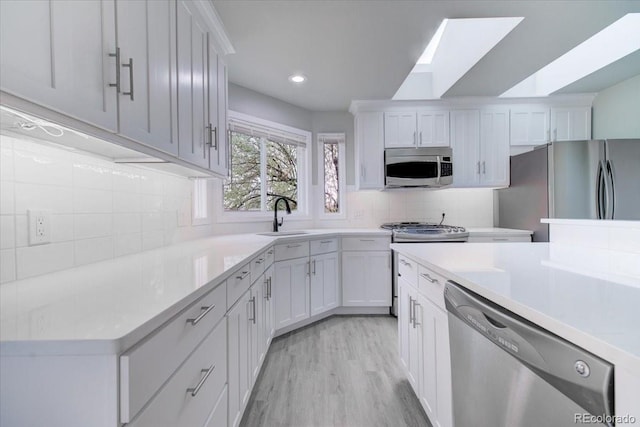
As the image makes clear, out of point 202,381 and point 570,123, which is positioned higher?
point 570,123

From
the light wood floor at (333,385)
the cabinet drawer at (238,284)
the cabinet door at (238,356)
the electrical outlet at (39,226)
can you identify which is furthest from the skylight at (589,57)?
the electrical outlet at (39,226)

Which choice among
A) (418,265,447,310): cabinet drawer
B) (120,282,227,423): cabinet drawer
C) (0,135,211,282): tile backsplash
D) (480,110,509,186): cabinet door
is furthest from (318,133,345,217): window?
(120,282,227,423): cabinet drawer

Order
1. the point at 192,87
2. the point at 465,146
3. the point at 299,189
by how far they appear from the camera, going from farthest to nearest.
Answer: the point at 299,189 → the point at 465,146 → the point at 192,87

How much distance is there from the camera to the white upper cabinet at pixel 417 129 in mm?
3387

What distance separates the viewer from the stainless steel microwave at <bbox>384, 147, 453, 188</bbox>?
3.26 meters

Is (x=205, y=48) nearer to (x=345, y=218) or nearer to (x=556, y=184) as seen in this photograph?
(x=345, y=218)

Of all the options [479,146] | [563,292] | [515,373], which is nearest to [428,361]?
[515,373]

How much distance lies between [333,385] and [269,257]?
100 cm

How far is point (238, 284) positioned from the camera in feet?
4.69

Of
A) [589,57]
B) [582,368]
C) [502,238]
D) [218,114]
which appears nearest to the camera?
[582,368]

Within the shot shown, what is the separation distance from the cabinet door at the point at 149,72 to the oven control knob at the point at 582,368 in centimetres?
139

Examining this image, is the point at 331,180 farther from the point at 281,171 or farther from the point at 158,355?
the point at 158,355

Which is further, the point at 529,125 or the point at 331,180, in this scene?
the point at 331,180

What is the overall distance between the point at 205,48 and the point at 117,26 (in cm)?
90
